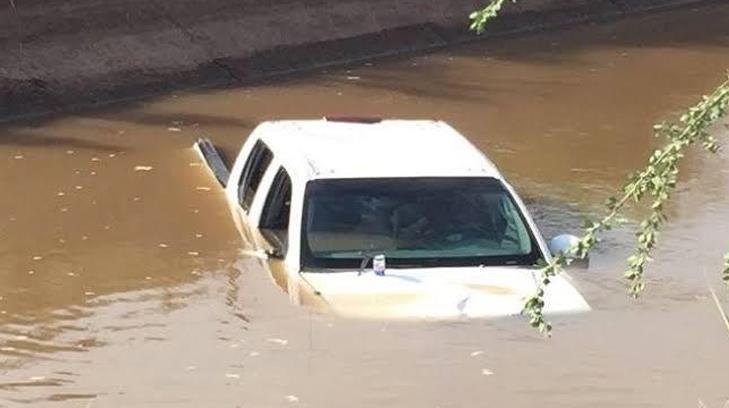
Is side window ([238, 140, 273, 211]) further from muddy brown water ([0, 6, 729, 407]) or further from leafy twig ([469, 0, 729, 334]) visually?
leafy twig ([469, 0, 729, 334])

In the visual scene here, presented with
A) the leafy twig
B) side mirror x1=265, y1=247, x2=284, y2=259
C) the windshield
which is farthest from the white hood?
the leafy twig

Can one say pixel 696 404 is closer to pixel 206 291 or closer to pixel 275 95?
pixel 206 291

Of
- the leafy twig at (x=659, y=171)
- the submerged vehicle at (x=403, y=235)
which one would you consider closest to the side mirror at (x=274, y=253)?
the submerged vehicle at (x=403, y=235)

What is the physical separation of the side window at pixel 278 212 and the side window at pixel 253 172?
0.48 m

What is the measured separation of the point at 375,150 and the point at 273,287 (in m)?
1.05

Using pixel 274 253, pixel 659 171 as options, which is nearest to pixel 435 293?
pixel 274 253

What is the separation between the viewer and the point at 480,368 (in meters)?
8.84

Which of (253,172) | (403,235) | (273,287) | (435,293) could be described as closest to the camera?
(435,293)

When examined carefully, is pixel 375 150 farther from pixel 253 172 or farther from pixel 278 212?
pixel 253 172

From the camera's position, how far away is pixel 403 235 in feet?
31.6

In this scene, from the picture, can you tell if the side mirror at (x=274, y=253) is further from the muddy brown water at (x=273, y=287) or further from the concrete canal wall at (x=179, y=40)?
the concrete canal wall at (x=179, y=40)

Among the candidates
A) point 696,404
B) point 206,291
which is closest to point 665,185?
point 696,404

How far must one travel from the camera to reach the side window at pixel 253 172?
11.2 meters

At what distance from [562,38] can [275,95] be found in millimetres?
7880
